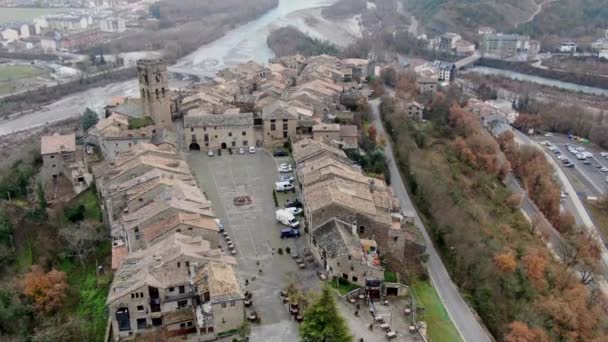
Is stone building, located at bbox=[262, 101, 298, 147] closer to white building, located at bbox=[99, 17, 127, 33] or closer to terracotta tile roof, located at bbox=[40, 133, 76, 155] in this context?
terracotta tile roof, located at bbox=[40, 133, 76, 155]

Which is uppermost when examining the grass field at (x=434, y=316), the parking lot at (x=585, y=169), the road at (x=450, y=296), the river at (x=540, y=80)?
the grass field at (x=434, y=316)

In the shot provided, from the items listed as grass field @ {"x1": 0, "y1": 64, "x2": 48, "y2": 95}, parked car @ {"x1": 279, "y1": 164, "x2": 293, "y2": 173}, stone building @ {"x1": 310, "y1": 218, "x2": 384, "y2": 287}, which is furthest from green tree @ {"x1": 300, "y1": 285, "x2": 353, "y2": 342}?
grass field @ {"x1": 0, "y1": 64, "x2": 48, "y2": 95}

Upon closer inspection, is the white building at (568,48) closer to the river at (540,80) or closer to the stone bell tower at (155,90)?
the river at (540,80)

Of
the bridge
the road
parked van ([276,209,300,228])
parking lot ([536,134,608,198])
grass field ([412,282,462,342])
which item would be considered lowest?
parking lot ([536,134,608,198])

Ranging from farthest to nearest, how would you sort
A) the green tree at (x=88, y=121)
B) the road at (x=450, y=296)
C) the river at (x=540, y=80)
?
the river at (x=540, y=80), the green tree at (x=88, y=121), the road at (x=450, y=296)

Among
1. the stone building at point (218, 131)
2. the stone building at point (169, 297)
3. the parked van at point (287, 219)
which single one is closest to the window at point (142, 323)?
the stone building at point (169, 297)

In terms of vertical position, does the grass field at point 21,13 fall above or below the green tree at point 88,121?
above

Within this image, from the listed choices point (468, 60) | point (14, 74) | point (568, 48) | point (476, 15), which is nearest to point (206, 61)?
point (14, 74)

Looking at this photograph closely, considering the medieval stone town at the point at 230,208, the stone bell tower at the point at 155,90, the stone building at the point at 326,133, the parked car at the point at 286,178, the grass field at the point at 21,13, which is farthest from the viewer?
the grass field at the point at 21,13
